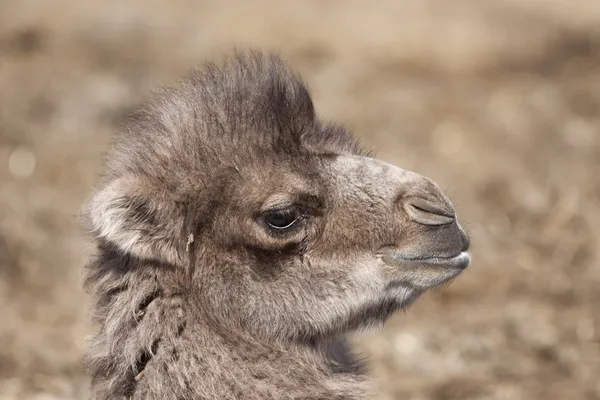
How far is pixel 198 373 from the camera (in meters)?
5.49

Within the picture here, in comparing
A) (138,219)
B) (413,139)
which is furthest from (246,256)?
(413,139)

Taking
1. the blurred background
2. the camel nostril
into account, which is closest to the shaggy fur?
the camel nostril

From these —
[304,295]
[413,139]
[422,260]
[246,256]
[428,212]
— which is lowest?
[413,139]

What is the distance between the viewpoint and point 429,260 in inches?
223

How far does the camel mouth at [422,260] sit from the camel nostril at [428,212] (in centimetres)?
17

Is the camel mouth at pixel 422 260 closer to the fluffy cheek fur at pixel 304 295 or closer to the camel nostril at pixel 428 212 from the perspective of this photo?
the fluffy cheek fur at pixel 304 295

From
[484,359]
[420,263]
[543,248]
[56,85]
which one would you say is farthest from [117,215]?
[56,85]

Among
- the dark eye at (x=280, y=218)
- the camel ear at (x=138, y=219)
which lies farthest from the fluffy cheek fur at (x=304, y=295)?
the camel ear at (x=138, y=219)

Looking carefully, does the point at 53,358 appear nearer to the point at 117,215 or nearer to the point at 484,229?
the point at 117,215

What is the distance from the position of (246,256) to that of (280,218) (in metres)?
0.25

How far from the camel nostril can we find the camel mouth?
0.17m

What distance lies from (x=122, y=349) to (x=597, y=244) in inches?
254

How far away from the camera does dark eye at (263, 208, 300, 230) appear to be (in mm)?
5703

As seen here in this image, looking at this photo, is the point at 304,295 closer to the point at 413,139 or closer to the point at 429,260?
the point at 429,260
